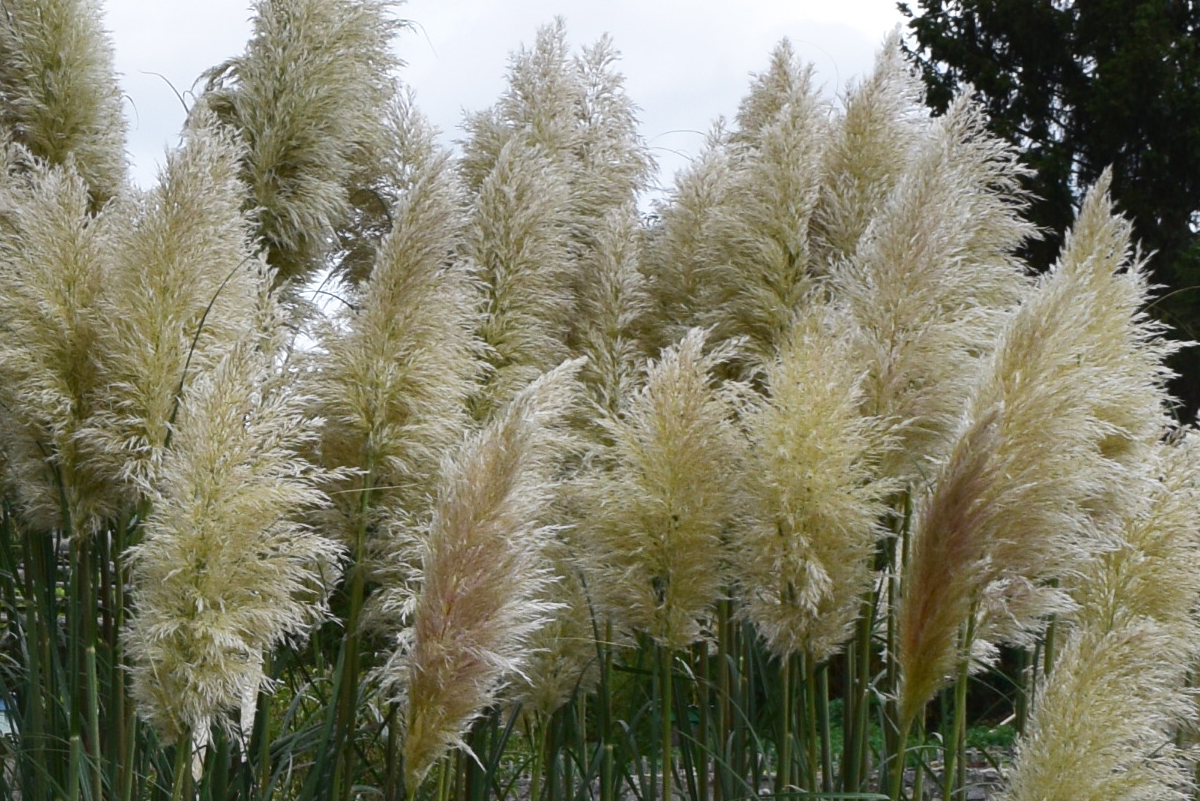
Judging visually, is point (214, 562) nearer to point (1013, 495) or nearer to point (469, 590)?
point (469, 590)

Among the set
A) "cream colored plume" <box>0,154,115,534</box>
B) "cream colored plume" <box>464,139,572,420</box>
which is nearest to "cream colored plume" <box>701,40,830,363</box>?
"cream colored plume" <box>464,139,572,420</box>

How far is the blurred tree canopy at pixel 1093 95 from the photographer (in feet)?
41.7

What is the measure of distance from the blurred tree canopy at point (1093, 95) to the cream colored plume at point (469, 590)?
10.7 meters

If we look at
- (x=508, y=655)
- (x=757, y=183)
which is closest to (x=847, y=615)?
(x=508, y=655)

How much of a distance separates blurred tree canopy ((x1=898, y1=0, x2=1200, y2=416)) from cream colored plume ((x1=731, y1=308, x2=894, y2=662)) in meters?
10.2

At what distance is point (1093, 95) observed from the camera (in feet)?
43.5

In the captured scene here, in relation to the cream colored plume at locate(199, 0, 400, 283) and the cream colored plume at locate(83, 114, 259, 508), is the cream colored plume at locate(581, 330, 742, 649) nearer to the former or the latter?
the cream colored plume at locate(83, 114, 259, 508)

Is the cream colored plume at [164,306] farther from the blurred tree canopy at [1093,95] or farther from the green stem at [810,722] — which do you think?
the blurred tree canopy at [1093,95]

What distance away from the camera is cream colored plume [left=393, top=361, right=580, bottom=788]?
2.14 m

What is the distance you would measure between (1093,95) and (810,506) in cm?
1230

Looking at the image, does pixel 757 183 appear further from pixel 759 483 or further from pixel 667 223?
pixel 759 483

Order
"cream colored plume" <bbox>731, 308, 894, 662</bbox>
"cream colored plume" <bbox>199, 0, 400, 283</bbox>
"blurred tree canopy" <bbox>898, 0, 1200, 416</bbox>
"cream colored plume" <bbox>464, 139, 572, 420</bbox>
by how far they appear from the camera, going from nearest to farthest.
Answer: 1. "cream colored plume" <bbox>731, 308, 894, 662</bbox>
2. "cream colored plume" <bbox>464, 139, 572, 420</bbox>
3. "cream colored plume" <bbox>199, 0, 400, 283</bbox>
4. "blurred tree canopy" <bbox>898, 0, 1200, 416</bbox>

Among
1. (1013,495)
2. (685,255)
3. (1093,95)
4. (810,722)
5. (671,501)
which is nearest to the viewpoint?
(1013,495)


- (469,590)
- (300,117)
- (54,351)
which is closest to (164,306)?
(54,351)
